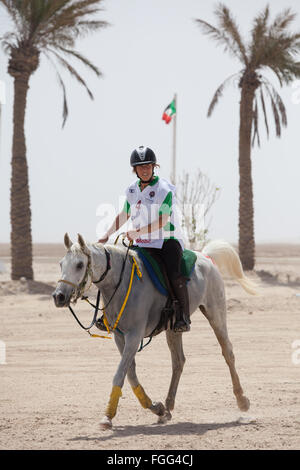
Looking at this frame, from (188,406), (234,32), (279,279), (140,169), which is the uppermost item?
(234,32)

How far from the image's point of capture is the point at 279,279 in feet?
88.9

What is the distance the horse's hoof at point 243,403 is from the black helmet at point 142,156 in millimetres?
2928

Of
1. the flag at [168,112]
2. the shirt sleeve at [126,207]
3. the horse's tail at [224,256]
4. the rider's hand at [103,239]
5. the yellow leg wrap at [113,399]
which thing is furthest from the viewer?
the flag at [168,112]

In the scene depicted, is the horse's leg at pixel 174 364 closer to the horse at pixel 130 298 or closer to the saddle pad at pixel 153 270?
the horse at pixel 130 298

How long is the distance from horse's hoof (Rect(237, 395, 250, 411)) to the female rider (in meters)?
1.22

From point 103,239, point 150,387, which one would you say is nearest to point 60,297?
point 103,239

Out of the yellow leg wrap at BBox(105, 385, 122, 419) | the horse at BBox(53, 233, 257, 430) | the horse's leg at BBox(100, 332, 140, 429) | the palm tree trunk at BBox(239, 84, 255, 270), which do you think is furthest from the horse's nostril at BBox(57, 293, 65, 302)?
the palm tree trunk at BBox(239, 84, 255, 270)

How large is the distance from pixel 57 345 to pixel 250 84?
17.8m

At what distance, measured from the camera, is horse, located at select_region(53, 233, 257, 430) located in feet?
21.8

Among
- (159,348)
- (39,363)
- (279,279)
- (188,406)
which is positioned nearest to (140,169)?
(188,406)

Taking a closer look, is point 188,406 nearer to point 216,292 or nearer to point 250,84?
point 216,292

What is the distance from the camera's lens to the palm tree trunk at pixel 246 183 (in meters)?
28.5

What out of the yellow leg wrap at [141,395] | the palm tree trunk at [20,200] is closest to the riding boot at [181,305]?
the yellow leg wrap at [141,395]

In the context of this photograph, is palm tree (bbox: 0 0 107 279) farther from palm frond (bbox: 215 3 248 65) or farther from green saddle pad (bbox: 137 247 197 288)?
green saddle pad (bbox: 137 247 197 288)
